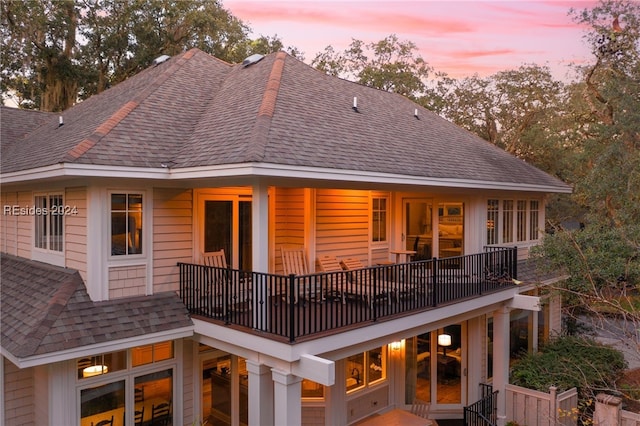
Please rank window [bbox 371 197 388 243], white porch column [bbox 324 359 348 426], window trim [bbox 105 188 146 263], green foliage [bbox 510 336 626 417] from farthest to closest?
window [bbox 371 197 388 243] < green foliage [bbox 510 336 626 417] < white porch column [bbox 324 359 348 426] < window trim [bbox 105 188 146 263]

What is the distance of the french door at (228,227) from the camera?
340 inches

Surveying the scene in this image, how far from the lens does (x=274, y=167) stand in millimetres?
6566

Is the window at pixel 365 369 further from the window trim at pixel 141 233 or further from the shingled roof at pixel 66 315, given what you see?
the window trim at pixel 141 233

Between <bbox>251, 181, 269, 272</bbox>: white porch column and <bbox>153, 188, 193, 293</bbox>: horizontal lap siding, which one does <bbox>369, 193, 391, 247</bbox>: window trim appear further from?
<bbox>251, 181, 269, 272</bbox>: white porch column

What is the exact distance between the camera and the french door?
8.64 metres

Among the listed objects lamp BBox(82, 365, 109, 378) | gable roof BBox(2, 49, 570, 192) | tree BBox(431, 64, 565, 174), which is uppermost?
tree BBox(431, 64, 565, 174)

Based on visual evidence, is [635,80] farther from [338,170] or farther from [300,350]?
[300,350]

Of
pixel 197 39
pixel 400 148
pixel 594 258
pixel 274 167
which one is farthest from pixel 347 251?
pixel 197 39

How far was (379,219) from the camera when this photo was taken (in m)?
11.6

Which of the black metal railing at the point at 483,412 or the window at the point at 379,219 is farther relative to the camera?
the window at the point at 379,219

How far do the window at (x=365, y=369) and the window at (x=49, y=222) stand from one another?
21.3ft

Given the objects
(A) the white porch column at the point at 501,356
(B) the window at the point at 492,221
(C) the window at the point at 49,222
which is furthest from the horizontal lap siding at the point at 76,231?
(B) the window at the point at 492,221

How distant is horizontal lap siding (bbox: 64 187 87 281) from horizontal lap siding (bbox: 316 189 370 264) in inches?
179

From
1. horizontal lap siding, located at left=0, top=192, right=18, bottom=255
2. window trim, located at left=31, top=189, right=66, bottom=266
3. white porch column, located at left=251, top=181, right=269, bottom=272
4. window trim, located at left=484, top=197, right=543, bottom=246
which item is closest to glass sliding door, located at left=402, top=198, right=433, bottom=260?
window trim, located at left=484, top=197, right=543, bottom=246
